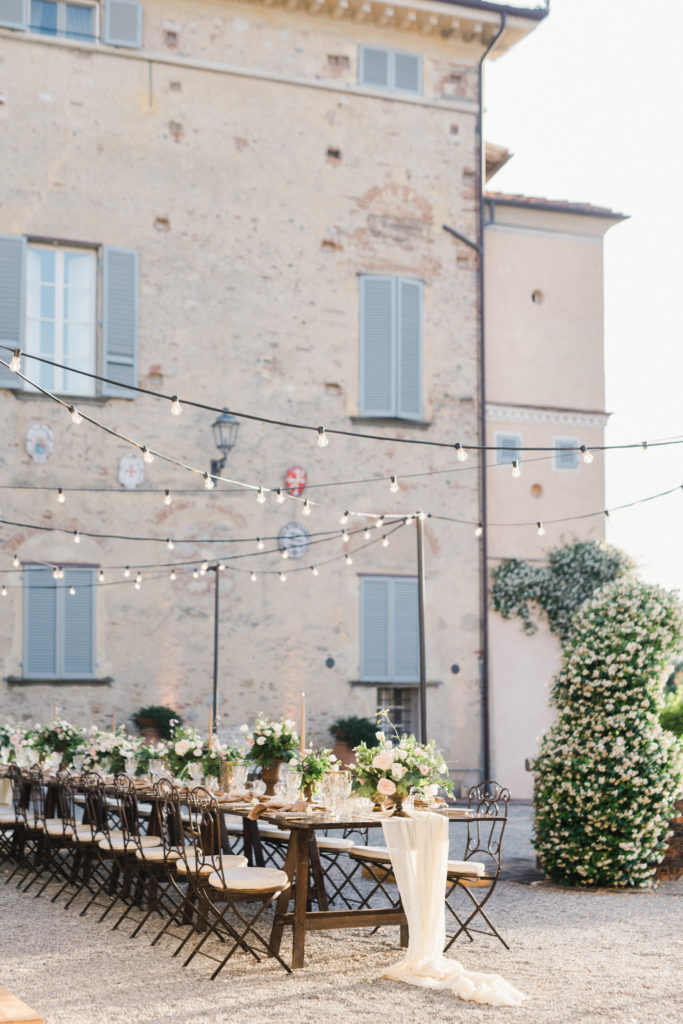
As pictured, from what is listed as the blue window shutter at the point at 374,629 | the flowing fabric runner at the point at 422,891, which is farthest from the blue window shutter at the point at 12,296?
the flowing fabric runner at the point at 422,891

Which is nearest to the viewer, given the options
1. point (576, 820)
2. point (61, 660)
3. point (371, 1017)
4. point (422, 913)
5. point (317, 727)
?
point (371, 1017)

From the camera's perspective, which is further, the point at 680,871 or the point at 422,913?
the point at 680,871

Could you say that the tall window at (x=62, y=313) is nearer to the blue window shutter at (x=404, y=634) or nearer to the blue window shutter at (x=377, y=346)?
the blue window shutter at (x=377, y=346)

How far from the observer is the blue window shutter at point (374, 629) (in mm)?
14750

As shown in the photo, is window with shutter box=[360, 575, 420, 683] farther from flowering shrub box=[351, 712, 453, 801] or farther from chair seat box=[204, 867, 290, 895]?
chair seat box=[204, 867, 290, 895]

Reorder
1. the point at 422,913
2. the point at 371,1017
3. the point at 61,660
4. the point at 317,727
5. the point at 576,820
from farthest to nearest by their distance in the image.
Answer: the point at 317,727 → the point at 61,660 → the point at 576,820 → the point at 422,913 → the point at 371,1017

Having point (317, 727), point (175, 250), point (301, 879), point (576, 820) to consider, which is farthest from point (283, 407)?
point (301, 879)

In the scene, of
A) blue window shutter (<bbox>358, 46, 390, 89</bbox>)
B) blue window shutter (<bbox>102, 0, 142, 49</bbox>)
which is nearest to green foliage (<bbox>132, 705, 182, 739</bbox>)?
blue window shutter (<bbox>102, 0, 142, 49</bbox>)

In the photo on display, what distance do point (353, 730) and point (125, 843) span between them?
7.09 m

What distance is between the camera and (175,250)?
1434 centimetres

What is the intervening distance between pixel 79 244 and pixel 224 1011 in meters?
10.6

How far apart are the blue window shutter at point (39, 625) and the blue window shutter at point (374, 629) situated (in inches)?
143

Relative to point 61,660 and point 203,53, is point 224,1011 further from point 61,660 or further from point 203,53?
point 203,53

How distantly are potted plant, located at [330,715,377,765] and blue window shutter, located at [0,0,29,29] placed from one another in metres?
8.74
